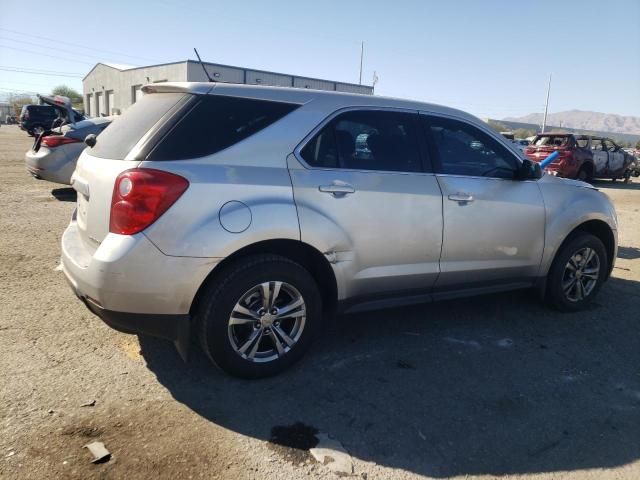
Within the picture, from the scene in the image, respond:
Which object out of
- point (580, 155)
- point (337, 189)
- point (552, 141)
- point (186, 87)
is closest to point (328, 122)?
point (337, 189)

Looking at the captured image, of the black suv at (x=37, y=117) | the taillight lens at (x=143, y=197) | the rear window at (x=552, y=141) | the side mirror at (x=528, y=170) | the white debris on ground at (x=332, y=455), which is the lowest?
the white debris on ground at (x=332, y=455)

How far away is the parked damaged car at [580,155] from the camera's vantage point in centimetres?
1678

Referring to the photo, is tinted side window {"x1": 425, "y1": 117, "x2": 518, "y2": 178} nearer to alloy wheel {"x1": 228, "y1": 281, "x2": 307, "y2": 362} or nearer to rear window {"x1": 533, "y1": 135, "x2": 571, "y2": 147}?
alloy wheel {"x1": 228, "y1": 281, "x2": 307, "y2": 362}

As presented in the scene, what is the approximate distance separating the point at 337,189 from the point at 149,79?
1831 inches

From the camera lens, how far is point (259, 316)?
3.21 meters

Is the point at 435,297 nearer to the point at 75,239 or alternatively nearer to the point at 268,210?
the point at 268,210

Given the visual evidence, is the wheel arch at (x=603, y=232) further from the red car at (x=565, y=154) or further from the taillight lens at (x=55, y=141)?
the red car at (x=565, y=154)

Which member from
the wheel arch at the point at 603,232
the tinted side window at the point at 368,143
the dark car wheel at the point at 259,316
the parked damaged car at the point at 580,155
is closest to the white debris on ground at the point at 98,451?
the dark car wheel at the point at 259,316

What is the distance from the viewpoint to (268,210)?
309 centimetres

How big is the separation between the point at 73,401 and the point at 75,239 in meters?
1.09

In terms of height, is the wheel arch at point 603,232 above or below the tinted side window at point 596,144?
below

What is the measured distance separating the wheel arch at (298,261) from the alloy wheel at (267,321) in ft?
0.70

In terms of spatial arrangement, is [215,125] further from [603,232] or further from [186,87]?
[603,232]

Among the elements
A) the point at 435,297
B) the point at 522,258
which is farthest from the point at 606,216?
the point at 435,297
